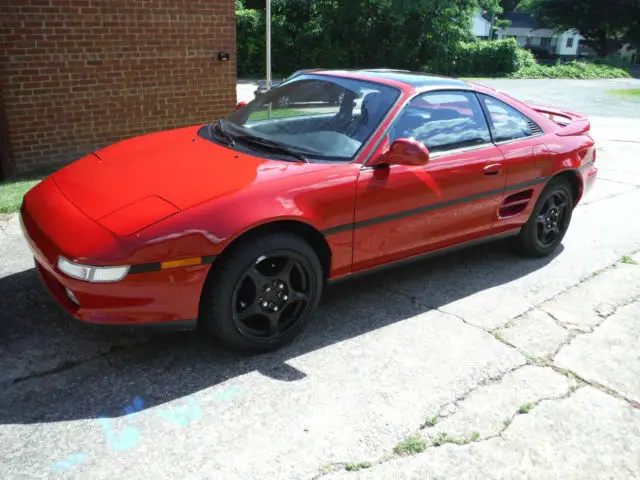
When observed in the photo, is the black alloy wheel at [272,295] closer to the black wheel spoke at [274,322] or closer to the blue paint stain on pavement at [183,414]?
the black wheel spoke at [274,322]

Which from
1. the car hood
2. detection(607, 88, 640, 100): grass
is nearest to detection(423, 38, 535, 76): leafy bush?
detection(607, 88, 640, 100): grass

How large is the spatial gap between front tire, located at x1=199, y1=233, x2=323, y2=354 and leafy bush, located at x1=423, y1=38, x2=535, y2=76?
94.8ft

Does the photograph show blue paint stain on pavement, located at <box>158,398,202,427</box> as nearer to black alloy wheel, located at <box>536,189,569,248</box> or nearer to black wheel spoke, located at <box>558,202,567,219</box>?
black alloy wheel, located at <box>536,189,569,248</box>

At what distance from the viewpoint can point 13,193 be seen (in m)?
5.88

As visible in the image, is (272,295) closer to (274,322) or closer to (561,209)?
(274,322)

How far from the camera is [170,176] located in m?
3.31

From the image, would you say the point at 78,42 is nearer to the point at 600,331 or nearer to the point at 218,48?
the point at 218,48

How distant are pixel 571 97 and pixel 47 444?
2196 cm

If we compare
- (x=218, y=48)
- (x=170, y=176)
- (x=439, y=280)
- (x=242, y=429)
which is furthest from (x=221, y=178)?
(x=218, y=48)

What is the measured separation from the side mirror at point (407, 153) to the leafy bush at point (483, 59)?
93.2ft

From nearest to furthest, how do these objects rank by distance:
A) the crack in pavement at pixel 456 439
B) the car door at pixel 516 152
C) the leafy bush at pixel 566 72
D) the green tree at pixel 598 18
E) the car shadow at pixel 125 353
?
the crack in pavement at pixel 456 439, the car shadow at pixel 125 353, the car door at pixel 516 152, the leafy bush at pixel 566 72, the green tree at pixel 598 18

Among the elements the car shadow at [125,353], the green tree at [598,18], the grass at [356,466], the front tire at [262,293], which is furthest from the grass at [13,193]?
the green tree at [598,18]

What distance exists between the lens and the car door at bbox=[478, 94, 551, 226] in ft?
14.3

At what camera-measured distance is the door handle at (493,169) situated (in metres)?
4.16
